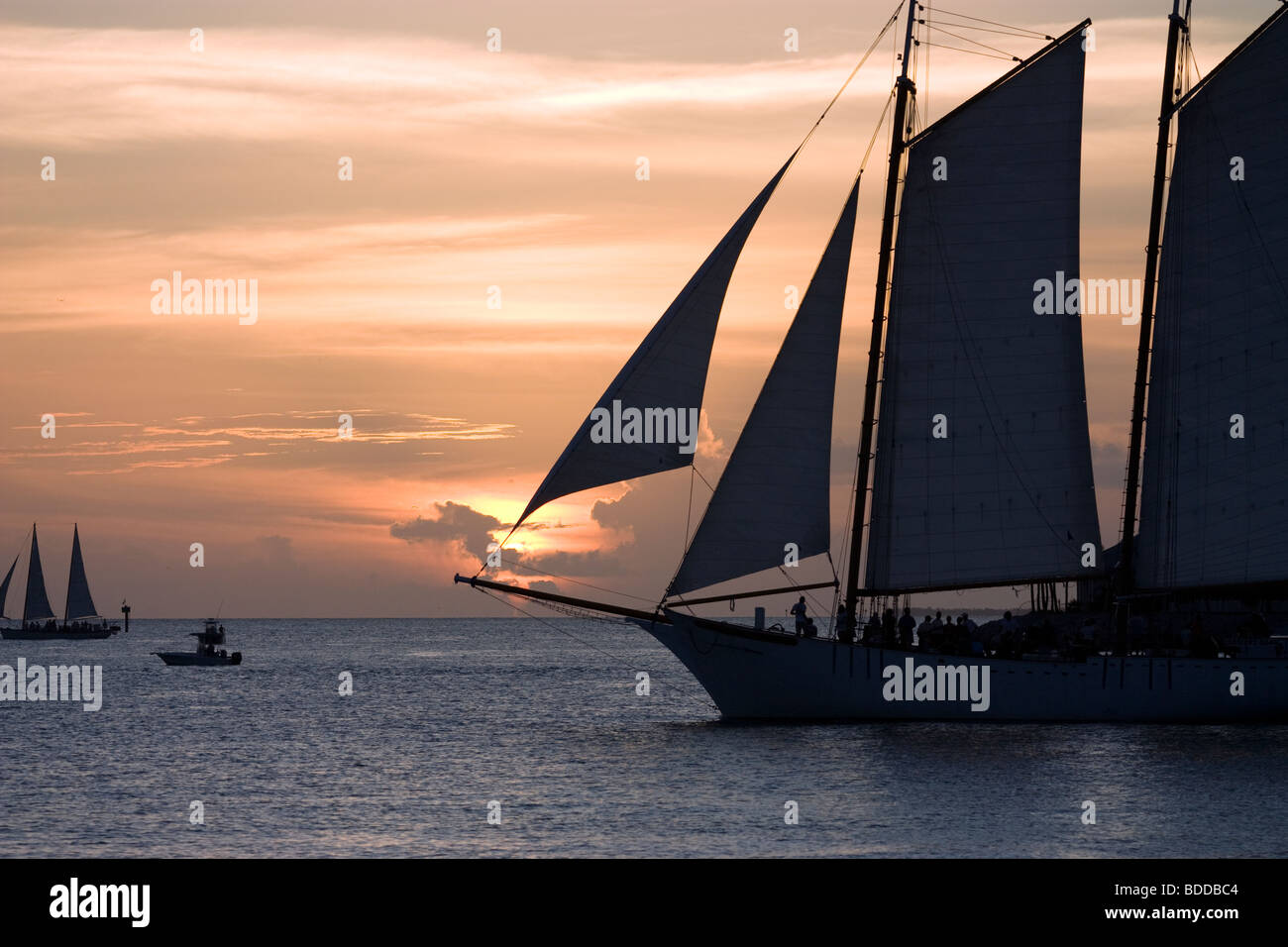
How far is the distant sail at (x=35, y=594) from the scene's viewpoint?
14450cm

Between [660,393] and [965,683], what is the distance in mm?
13248

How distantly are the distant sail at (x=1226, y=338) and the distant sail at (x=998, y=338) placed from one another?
2761mm

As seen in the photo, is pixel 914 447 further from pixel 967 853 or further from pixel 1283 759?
pixel 967 853

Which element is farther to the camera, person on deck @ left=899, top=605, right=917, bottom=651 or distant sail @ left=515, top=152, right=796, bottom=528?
person on deck @ left=899, top=605, right=917, bottom=651

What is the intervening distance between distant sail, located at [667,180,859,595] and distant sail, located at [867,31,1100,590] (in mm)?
3384

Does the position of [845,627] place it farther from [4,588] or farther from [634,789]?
[4,588]

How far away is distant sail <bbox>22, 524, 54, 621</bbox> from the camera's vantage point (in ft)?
474

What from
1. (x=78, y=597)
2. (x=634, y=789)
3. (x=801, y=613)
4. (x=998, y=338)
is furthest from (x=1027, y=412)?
(x=78, y=597)

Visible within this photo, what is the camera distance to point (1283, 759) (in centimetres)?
4006

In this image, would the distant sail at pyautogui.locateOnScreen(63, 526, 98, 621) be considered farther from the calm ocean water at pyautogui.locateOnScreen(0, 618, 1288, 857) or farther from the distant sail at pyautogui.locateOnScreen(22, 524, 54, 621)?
the calm ocean water at pyautogui.locateOnScreen(0, 618, 1288, 857)

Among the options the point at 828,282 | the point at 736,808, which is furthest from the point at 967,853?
the point at 828,282

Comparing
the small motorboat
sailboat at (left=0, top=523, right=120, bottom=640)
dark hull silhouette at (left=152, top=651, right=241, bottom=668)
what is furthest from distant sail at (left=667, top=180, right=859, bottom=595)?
sailboat at (left=0, top=523, right=120, bottom=640)

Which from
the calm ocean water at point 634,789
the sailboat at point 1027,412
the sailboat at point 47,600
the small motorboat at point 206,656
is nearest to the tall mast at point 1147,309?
the sailboat at point 1027,412

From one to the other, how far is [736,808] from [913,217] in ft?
64.6
